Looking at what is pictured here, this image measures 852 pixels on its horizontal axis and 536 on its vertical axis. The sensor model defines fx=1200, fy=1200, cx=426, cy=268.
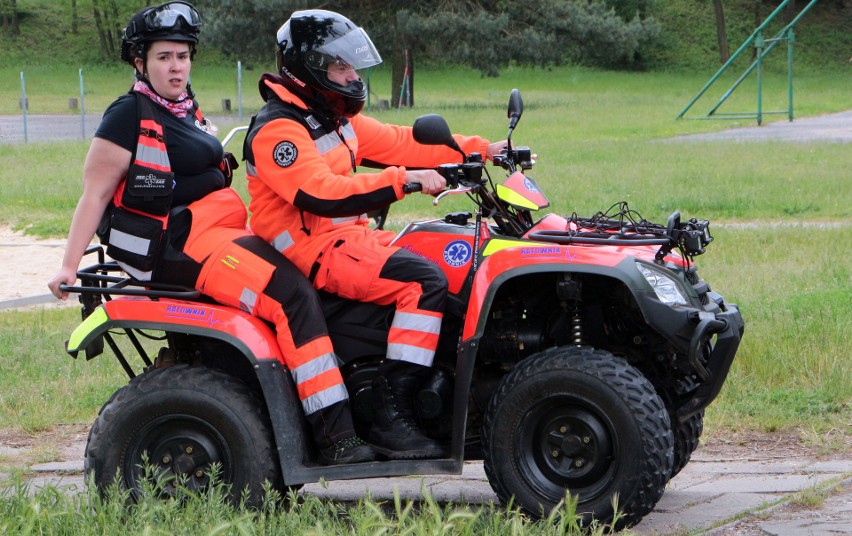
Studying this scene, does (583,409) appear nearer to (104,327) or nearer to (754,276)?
(104,327)

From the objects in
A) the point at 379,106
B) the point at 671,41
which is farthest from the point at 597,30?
the point at 671,41

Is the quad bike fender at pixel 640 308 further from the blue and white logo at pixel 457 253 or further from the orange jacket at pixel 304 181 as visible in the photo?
the orange jacket at pixel 304 181

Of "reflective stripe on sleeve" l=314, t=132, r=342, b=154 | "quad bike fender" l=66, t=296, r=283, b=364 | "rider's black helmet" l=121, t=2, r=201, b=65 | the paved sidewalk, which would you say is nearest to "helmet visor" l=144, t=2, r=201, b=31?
"rider's black helmet" l=121, t=2, r=201, b=65

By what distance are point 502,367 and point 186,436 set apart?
4.15 ft

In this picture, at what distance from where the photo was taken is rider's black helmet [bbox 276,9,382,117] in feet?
15.1

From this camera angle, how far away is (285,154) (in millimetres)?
4551

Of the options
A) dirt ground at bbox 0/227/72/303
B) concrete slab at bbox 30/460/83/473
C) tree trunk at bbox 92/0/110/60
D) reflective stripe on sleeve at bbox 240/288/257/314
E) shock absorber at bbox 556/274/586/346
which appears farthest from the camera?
tree trunk at bbox 92/0/110/60

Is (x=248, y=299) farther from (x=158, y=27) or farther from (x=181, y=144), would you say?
(x=158, y=27)

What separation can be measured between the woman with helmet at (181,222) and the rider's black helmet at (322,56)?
0.50 meters

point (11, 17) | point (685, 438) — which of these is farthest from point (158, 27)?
point (11, 17)

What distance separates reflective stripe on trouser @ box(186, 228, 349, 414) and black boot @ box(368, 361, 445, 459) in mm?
152

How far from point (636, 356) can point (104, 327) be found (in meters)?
2.07

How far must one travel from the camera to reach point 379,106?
1460 inches

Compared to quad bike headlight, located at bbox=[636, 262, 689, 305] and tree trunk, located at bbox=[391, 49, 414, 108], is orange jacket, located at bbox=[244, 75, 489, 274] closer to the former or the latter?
quad bike headlight, located at bbox=[636, 262, 689, 305]
